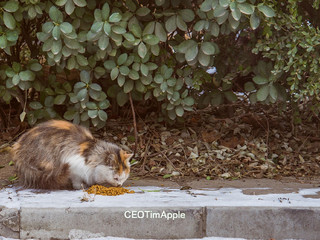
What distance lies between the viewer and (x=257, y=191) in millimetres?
4668

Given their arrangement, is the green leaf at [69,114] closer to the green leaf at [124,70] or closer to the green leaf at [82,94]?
the green leaf at [82,94]

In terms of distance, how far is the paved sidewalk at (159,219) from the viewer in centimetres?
397

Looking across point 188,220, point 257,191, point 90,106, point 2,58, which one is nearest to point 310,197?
point 257,191

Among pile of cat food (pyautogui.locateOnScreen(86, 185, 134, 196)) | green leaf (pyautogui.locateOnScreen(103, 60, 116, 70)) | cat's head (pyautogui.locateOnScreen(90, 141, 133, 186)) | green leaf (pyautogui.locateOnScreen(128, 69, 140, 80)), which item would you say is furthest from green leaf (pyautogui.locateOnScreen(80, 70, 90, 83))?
pile of cat food (pyautogui.locateOnScreen(86, 185, 134, 196))

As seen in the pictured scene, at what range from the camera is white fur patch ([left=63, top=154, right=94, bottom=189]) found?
455cm

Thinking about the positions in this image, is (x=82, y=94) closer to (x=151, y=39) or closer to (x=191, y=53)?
(x=151, y=39)

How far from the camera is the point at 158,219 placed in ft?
13.1

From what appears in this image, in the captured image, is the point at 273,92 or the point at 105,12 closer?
the point at 105,12

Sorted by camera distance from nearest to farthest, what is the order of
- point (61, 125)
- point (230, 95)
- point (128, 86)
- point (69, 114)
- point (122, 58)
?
point (61, 125) → point (122, 58) → point (128, 86) → point (69, 114) → point (230, 95)

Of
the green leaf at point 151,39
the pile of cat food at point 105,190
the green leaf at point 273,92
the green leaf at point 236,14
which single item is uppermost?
the green leaf at point 236,14

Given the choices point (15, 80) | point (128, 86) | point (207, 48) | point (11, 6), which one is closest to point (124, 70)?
point (128, 86)

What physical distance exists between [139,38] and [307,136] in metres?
2.55

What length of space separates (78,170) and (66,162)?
125 mm

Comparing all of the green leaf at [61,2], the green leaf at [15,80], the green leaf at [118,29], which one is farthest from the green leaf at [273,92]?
the green leaf at [15,80]
